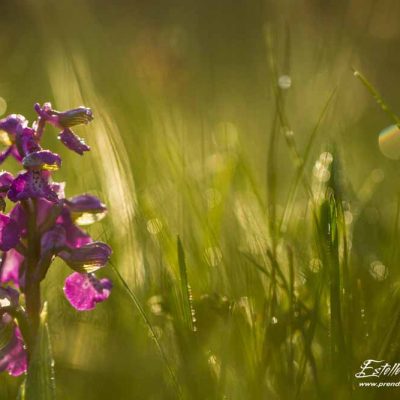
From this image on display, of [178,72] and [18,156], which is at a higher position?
[178,72]

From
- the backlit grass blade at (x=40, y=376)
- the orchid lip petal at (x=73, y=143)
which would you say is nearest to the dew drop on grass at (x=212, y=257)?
the orchid lip petal at (x=73, y=143)

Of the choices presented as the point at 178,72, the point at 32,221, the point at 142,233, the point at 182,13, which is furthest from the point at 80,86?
the point at 182,13

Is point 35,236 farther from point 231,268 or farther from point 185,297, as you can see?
point 231,268

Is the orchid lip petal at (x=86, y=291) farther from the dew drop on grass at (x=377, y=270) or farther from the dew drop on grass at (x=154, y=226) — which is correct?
the dew drop on grass at (x=377, y=270)

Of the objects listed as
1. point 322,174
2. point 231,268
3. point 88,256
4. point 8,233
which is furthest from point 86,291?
point 322,174

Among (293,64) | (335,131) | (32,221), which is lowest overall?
(32,221)

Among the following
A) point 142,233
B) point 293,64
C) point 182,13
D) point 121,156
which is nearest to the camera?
point 142,233

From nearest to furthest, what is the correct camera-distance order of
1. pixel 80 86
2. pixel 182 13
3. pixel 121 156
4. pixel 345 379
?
pixel 345 379
pixel 121 156
pixel 80 86
pixel 182 13

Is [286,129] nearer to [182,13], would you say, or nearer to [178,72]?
[178,72]
